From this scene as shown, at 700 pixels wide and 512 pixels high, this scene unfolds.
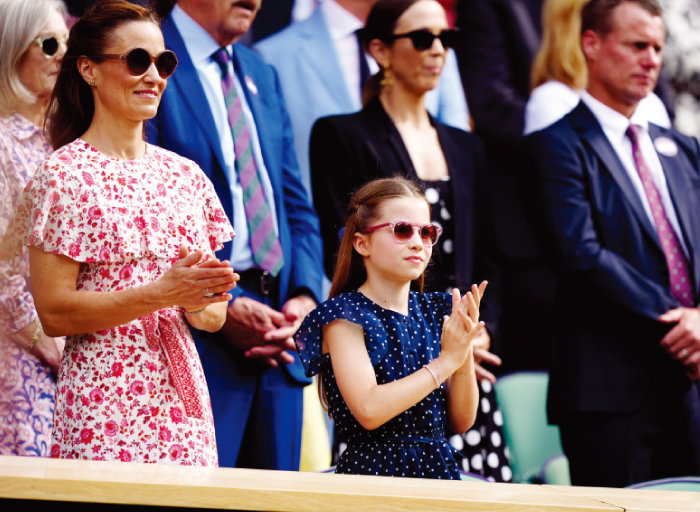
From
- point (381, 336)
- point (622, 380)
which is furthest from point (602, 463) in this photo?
point (381, 336)


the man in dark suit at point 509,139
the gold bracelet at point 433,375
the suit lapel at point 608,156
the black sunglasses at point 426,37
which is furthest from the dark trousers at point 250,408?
the man in dark suit at point 509,139

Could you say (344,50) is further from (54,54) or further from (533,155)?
(54,54)

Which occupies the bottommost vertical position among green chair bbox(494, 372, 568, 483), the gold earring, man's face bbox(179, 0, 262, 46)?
green chair bbox(494, 372, 568, 483)

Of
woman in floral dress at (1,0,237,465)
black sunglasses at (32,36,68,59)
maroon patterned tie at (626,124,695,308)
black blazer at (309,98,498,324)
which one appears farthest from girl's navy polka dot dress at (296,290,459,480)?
maroon patterned tie at (626,124,695,308)

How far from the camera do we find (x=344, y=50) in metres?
4.99

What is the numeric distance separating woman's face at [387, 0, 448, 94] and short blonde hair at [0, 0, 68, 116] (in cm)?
144

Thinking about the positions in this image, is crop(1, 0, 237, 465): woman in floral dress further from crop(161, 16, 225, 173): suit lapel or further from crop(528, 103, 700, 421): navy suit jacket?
crop(528, 103, 700, 421): navy suit jacket

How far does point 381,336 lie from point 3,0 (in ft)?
5.39

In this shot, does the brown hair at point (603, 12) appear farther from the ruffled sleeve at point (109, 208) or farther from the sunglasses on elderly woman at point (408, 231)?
the ruffled sleeve at point (109, 208)

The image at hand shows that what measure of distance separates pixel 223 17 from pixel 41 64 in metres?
0.70

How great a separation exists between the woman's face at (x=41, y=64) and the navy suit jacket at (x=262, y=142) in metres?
0.35

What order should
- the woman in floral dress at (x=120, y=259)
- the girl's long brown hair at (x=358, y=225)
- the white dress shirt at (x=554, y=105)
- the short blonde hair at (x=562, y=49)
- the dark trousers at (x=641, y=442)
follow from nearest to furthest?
the woman in floral dress at (x=120, y=259)
the girl's long brown hair at (x=358, y=225)
the dark trousers at (x=641, y=442)
the white dress shirt at (x=554, y=105)
the short blonde hair at (x=562, y=49)

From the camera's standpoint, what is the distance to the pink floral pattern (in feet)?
10.8

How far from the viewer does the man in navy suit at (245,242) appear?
370 cm
